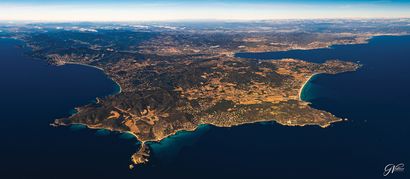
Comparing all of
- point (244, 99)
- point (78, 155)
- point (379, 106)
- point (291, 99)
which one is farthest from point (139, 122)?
point (379, 106)

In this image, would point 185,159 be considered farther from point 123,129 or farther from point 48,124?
point 48,124

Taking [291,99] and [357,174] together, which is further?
[291,99]

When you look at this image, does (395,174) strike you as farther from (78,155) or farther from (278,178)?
(78,155)

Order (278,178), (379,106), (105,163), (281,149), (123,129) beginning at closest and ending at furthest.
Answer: (278,178), (105,163), (281,149), (123,129), (379,106)

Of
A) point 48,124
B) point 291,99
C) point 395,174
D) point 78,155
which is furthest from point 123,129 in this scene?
point 395,174

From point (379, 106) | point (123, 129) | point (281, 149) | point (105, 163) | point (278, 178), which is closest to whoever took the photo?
point (278, 178)

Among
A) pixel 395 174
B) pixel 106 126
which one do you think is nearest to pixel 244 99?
pixel 106 126

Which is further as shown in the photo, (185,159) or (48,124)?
(48,124)

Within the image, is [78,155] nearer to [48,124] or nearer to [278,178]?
[48,124]
